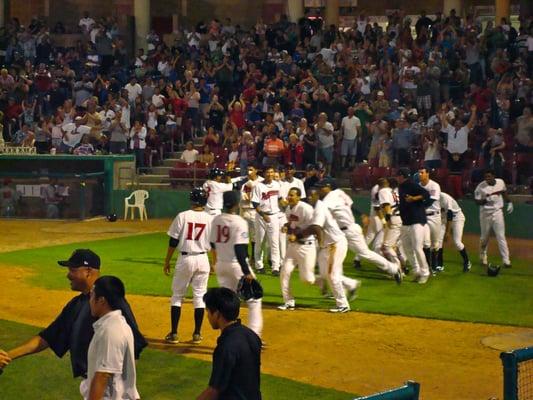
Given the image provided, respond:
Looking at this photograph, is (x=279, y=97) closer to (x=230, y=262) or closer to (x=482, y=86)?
(x=482, y=86)

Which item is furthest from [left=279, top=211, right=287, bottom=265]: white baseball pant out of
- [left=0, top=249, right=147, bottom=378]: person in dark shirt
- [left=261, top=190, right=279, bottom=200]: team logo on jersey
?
[left=0, top=249, right=147, bottom=378]: person in dark shirt

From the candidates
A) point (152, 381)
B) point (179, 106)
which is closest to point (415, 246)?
point (152, 381)

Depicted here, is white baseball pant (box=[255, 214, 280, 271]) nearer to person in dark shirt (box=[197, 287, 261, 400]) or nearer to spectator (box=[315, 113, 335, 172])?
spectator (box=[315, 113, 335, 172])

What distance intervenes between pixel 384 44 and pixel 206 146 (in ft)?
19.7

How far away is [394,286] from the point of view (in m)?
18.6

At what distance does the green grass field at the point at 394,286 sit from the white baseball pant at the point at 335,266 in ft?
1.76

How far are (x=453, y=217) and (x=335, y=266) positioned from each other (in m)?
4.73

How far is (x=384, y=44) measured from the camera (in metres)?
30.8

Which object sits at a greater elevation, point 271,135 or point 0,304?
point 271,135

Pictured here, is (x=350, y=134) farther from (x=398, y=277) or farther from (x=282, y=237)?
(x=398, y=277)

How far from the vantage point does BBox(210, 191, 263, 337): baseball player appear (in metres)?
13.4

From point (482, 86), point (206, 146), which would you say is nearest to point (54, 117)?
point (206, 146)

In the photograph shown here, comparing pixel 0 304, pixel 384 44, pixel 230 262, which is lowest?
pixel 0 304

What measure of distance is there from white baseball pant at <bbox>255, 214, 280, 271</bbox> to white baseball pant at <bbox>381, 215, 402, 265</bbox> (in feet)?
6.81
